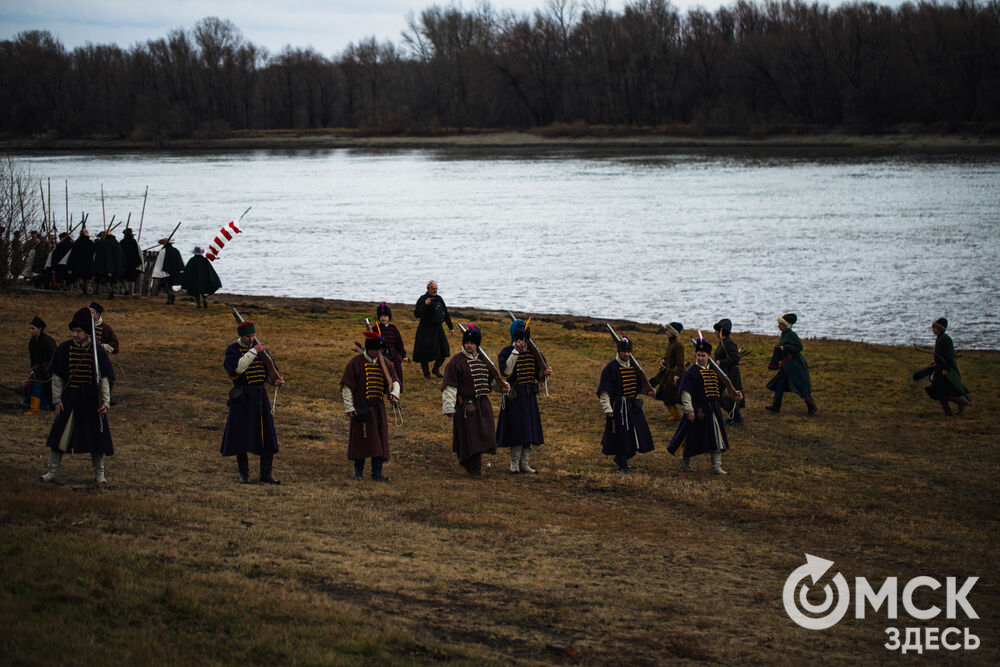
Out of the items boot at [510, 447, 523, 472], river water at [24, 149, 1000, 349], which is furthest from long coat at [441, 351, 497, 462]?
river water at [24, 149, 1000, 349]

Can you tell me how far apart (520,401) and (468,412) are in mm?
851

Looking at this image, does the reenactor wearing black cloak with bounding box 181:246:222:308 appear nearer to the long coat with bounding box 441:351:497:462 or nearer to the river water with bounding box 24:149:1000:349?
the river water with bounding box 24:149:1000:349

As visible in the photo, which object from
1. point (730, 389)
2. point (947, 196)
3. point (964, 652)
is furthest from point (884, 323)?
point (947, 196)

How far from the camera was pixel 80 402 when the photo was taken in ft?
37.3

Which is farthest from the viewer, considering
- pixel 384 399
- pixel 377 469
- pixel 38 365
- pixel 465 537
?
pixel 38 365

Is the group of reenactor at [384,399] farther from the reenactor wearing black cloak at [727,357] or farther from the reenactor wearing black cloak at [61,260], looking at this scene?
the reenactor wearing black cloak at [61,260]

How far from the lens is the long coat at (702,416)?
13672 millimetres

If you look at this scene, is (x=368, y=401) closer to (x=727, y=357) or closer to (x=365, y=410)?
(x=365, y=410)

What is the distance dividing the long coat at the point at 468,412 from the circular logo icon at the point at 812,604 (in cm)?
454

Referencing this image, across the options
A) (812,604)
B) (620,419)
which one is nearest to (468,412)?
(620,419)

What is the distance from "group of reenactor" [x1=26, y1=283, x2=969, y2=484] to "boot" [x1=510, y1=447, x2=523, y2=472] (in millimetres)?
14

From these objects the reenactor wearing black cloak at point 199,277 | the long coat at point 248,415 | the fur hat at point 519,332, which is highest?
the reenactor wearing black cloak at point 199,277

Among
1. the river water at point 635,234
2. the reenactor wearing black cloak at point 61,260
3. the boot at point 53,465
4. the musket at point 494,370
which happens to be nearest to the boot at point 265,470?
the boot at point 53,465

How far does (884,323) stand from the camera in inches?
1235
